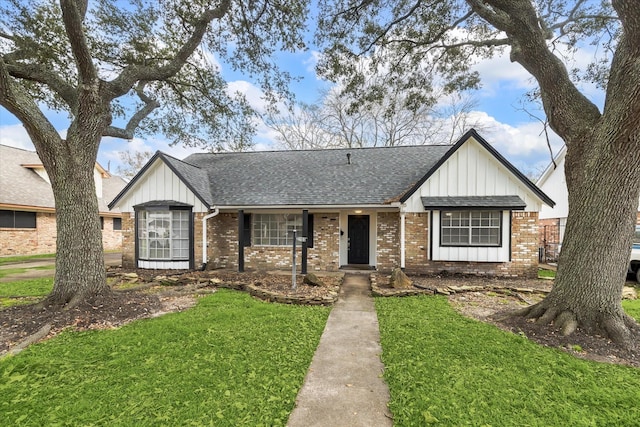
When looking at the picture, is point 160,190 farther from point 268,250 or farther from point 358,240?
point 358,240

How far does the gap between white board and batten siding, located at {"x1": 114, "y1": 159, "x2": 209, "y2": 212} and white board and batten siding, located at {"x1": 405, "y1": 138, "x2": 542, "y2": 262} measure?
7.74 metres

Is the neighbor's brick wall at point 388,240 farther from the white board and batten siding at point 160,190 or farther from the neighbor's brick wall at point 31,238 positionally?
the neighbor's brick wall at point 31,238

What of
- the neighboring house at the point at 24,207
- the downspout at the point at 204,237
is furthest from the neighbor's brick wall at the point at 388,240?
the neighboring house at the point at 24,207

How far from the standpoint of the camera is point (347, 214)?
35.9 feet

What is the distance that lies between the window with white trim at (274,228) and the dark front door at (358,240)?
2063mm

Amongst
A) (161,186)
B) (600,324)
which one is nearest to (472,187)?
(600,324)

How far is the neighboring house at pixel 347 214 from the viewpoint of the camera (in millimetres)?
8969

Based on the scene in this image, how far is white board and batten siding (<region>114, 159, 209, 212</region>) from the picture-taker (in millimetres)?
10357

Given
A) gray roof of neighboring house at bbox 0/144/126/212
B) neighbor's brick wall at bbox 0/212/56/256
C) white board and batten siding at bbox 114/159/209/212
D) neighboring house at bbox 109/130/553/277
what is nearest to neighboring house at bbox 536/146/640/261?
neighboring house at bbox 109/130/553/277

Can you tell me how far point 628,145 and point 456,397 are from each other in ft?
14.4

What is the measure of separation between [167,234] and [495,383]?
10523mm

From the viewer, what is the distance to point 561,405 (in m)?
2.81

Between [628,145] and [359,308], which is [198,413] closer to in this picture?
[359,308]

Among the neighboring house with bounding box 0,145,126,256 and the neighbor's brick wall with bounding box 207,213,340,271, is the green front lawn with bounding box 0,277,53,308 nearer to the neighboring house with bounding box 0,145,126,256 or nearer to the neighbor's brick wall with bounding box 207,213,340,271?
the neighbor's brick wall with bounding box 207,213,340,271
